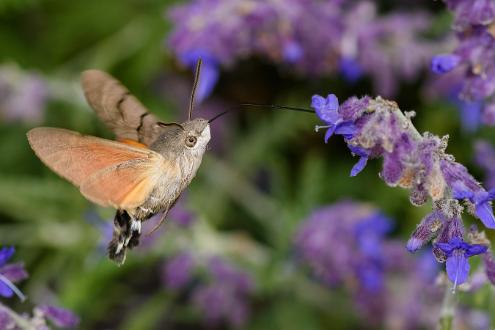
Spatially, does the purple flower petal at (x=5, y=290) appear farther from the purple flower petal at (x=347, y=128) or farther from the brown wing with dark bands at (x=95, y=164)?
the purple flower petal at (x=347, y=128)

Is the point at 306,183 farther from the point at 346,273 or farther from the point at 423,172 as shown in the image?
the point at 423,172

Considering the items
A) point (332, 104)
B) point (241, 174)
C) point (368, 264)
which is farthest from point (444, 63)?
point (241, 174)

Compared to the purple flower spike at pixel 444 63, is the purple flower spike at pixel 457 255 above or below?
below

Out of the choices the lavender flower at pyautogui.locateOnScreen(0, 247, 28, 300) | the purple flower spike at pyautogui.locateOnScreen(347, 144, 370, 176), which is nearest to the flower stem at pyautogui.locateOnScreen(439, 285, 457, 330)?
the purple flower spike at pyautogui.locateOnScreen(347, 144, 370, 176)

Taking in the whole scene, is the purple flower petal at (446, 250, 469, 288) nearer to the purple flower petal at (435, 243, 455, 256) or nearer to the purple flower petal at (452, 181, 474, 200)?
the purple flower petal at (435, 243, 455, 256)

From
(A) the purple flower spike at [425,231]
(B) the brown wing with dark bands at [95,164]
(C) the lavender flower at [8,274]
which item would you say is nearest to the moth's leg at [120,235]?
(B) the brown wing with dark bands at [95,164]

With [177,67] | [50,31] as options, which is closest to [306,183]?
[177,67]
